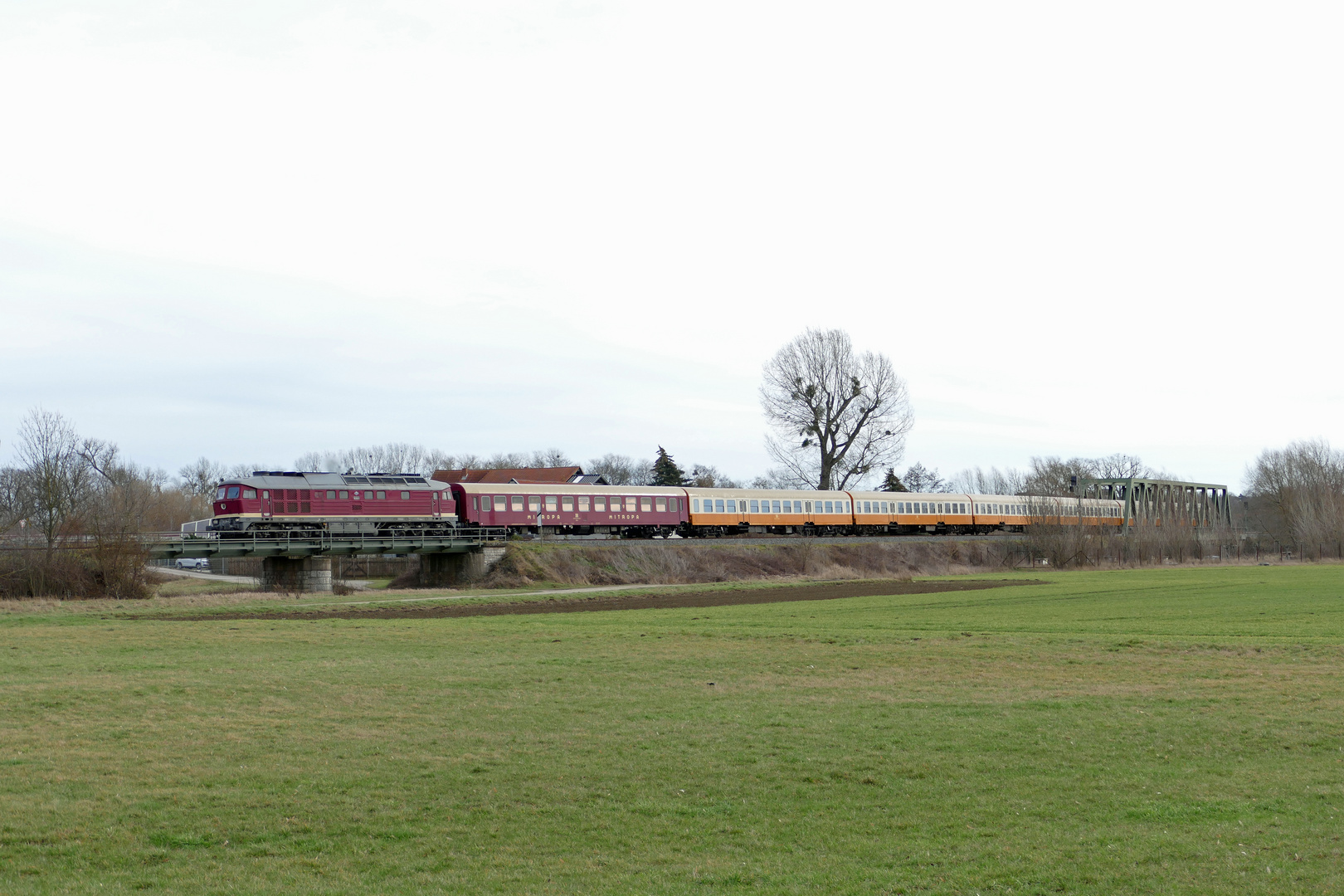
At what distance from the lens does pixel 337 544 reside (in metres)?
52.3

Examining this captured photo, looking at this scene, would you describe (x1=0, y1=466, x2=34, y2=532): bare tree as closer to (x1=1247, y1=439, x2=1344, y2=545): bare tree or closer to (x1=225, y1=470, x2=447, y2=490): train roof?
(x1=225, y1=470, x2=447, y2=490): train roof

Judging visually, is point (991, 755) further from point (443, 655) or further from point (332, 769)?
point (443, 655)

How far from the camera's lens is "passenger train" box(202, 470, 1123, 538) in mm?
55406

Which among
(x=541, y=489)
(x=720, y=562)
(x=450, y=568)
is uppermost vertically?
(x=541, y=489)

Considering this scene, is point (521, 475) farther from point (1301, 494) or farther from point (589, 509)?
point (1301, 494)

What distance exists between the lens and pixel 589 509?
2623 inches

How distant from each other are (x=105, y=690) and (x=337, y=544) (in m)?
36.3

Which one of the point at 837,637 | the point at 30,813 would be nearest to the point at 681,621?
the point at 837,637

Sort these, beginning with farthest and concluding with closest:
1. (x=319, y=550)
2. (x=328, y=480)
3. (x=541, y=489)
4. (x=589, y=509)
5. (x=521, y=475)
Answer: (x=521, y=475), (x=589, y=509), (x=541, y=489), (x=328, y=480), (x=319, y=550)

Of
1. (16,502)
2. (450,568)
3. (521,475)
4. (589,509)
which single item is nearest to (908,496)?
(589,509)

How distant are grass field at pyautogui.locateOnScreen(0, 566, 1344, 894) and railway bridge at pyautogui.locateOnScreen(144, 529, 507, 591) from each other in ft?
88.0

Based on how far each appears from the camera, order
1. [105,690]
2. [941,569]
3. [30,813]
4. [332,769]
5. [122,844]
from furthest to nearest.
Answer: [941,569], [105,690], [332,769], [30,813], [122,844]

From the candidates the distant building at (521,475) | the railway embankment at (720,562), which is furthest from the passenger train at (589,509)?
the distant building at (521,475)

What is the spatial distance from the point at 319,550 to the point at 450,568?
27.1ft
